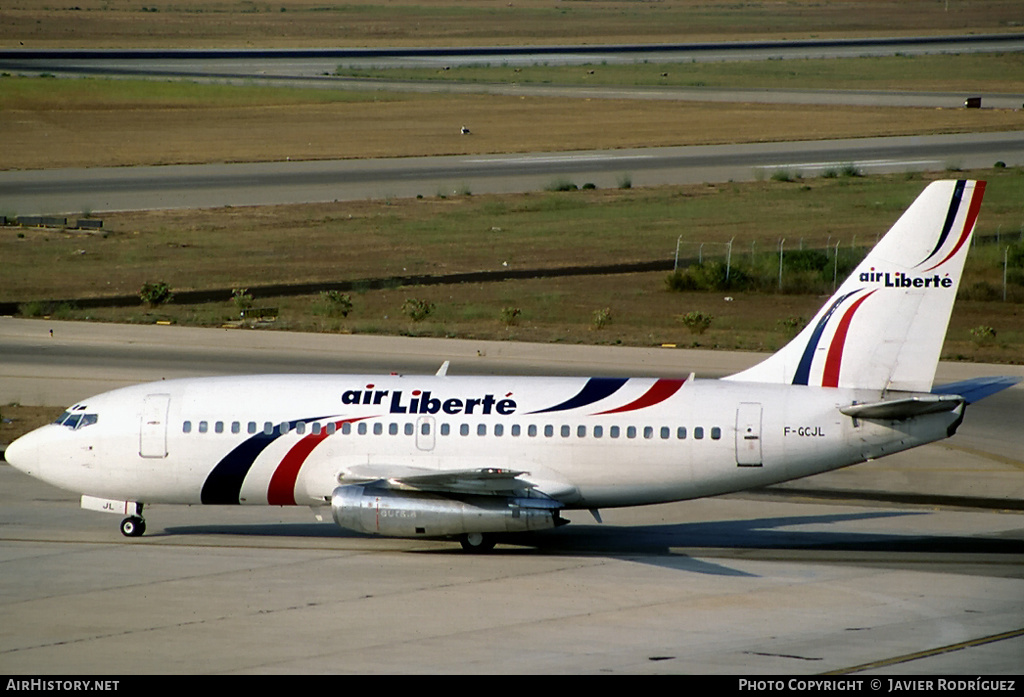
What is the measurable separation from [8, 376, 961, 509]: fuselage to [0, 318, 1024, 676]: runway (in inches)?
65.0

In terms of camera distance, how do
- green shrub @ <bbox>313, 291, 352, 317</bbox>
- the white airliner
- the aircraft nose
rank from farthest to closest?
green shrub @ <bbox>313, 291, 352, 317</bbox> < the aircraft nose < the white airliner

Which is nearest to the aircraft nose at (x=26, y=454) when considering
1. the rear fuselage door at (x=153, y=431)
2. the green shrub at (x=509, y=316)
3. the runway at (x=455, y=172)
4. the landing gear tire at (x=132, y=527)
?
the landing gear tire at (x=132, y=527)

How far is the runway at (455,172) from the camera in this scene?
97.0 m

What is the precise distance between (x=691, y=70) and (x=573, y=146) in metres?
62.3

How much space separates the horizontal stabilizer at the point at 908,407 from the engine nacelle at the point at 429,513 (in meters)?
7.21

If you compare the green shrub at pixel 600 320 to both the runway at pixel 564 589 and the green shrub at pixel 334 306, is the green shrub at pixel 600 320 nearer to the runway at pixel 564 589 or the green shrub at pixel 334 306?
the green shrub at pixel 334 306

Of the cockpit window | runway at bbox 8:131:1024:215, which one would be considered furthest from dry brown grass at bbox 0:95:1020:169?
the cockpit window

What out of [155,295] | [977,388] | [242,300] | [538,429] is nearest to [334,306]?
[242,300]

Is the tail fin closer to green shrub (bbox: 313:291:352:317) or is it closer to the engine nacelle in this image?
the engine nacelle

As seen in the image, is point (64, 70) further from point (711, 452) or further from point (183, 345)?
point (711, 452)

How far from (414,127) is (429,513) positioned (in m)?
102

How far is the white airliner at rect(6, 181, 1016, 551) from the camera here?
31.4 m

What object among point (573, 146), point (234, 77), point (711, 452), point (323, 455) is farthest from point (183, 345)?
point (234, 77)
